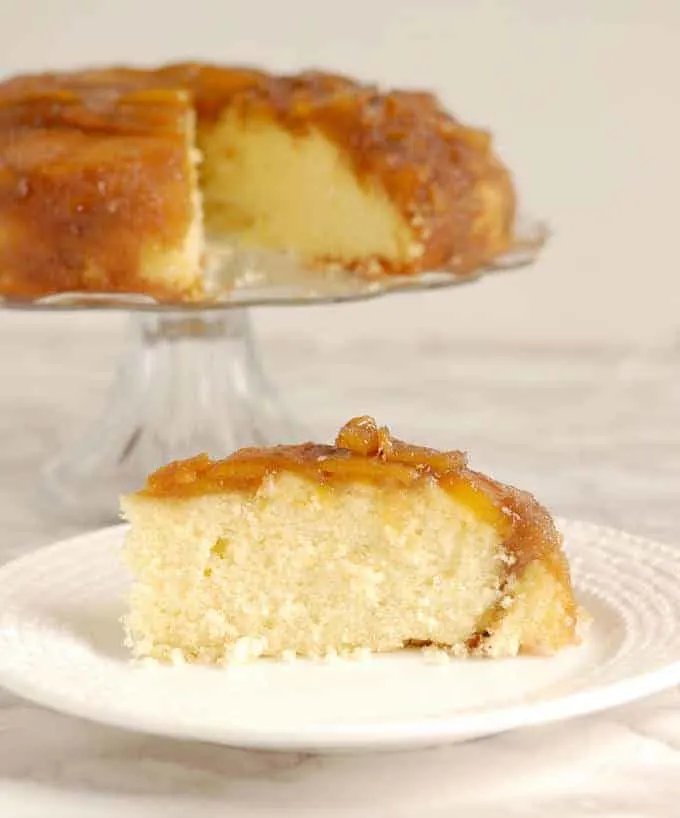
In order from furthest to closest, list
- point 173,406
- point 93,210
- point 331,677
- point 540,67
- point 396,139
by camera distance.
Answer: point 540,67
point 173,406
point 396,139
point 93,210
point 331,677

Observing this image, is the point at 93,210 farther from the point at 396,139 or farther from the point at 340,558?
the point at 340,558

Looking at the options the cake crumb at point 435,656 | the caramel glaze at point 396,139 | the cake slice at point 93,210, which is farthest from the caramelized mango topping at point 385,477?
the caramel glaze at point 396,139

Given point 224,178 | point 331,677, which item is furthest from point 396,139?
point 331,677

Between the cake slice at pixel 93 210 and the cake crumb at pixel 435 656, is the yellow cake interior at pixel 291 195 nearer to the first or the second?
the cake slice at pixel 93 210

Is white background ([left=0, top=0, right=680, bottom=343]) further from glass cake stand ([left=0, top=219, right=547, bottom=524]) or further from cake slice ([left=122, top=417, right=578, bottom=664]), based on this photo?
cake slice ([left=122, top=417, right=578, bottom=664])

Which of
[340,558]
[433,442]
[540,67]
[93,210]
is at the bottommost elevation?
[433,442]

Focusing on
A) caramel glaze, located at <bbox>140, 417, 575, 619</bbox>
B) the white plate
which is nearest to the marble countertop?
the white plate
